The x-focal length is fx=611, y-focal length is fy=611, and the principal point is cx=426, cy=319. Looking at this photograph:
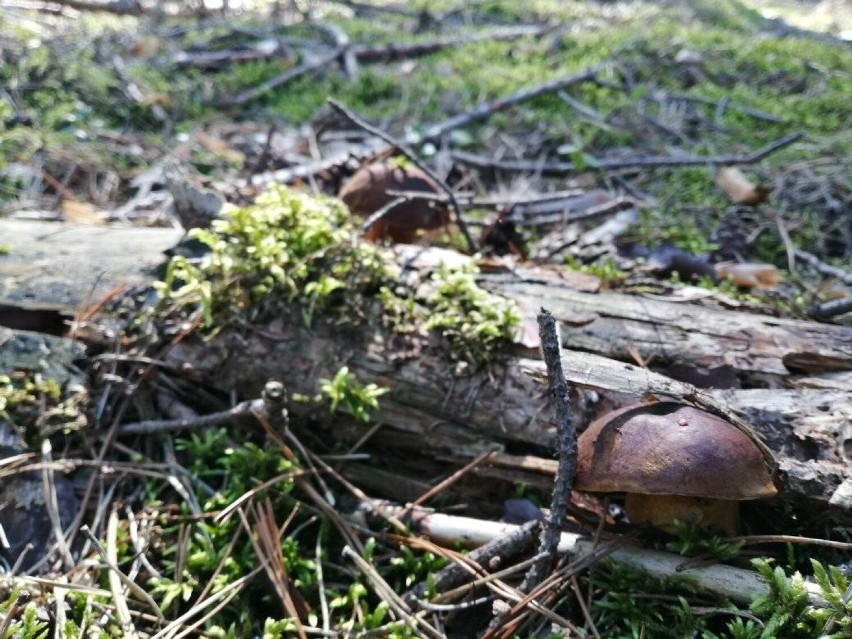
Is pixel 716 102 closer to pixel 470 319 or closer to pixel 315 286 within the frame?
pixel 470 319

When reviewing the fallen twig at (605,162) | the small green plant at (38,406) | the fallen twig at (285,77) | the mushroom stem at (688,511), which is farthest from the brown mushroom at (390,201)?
the fallen twig at (285,77)

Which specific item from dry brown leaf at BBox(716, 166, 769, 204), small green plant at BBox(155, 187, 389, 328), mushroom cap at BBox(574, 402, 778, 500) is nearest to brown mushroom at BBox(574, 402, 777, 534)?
mushroom cap at BBox(574, 402, 778, 500)

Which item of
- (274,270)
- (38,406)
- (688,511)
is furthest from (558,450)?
(38,406)

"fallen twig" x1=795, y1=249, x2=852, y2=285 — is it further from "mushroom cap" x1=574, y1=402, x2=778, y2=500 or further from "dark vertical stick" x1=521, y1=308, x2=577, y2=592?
"dark vertical stick" x1=521, y1=308, x2=577, y2=592

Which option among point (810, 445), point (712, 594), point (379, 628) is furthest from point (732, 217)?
point (379, 628)

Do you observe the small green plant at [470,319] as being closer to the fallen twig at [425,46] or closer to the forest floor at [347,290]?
the forest floor at [347,290]

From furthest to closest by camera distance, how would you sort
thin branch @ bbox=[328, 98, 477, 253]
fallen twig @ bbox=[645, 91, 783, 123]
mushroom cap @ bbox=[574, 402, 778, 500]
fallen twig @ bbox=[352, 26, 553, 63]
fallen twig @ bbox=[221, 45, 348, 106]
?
fallen twig @ bbox=[352, 26, 553, 63], fallen twig @ bbox=[221, 45, 348, 106], fallen twig @ bbox=[645, 91, 783, 123], thin branch @ bbox=[328, 98, 477, 253], mushroom cap @ bbox=[574, 402, 778, 500]
